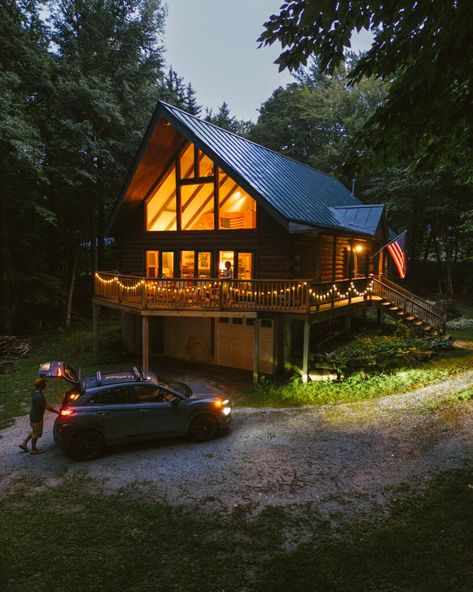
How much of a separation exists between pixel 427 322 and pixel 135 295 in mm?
15383

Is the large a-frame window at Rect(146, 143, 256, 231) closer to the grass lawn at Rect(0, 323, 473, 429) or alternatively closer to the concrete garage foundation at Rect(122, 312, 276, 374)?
the concrete garage foundation at Rect(122, 312, 276, 374)

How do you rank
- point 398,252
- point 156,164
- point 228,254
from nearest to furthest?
point 228,254
point 156,164
point 398,252

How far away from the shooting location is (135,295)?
1706cm

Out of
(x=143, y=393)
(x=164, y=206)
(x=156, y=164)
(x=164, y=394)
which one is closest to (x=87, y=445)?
(x=143, y=393)

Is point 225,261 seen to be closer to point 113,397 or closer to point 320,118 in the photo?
point 113,397

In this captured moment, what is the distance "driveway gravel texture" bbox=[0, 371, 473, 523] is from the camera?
756 cm

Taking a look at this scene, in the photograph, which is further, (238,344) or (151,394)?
(238,344)

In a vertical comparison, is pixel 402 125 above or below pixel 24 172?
below

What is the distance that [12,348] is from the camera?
20969 mm

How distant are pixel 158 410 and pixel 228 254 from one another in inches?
394

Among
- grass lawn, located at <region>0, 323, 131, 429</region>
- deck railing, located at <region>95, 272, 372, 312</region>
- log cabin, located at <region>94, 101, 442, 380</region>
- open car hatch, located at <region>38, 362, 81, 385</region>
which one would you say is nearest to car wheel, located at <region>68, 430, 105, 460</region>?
open car hatch, located at <region>38, 362, 81, 385</region>

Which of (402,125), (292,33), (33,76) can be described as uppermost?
(33,76)

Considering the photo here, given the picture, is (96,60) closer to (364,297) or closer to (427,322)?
(364,297)

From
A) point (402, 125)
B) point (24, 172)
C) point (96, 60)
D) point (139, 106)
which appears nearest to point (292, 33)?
point (402, 125)
